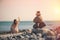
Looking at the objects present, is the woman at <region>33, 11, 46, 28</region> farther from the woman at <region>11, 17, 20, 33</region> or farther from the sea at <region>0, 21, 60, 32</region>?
the woman at <region>11, 17, 20, 33</region>

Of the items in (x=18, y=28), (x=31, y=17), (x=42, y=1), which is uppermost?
(x=42, y=1)

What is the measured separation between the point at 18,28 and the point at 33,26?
0.17 meters

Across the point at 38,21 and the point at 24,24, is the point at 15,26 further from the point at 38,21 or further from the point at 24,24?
the point at 38,21

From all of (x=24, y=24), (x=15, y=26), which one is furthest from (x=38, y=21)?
(x=15, y=26)

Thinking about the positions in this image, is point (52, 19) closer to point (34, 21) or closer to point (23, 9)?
point (34, 21)

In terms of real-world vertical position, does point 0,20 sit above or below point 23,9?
below

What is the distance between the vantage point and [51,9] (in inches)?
70.4

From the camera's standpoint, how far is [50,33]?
5.64 feet

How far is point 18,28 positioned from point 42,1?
1.41 ft

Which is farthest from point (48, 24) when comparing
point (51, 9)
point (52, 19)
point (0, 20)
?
point (0, 20)

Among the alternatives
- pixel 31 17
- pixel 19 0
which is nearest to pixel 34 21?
pixel 31 17

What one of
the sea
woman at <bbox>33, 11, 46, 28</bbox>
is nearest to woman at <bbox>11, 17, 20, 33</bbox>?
the sea

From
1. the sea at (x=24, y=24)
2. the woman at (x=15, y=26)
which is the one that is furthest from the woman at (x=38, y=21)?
the woman at (x=15, y=26)

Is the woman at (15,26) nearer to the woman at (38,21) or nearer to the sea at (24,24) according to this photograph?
the sea at (24,24)
